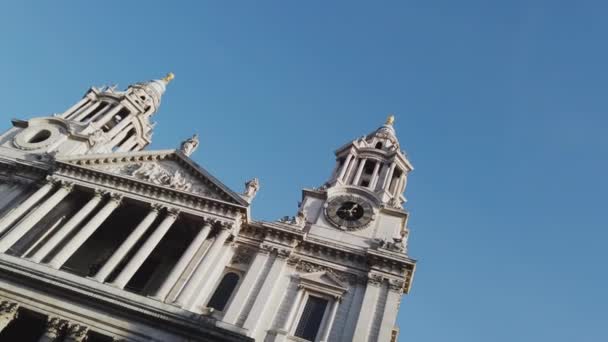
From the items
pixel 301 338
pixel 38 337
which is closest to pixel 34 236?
pixel 38 337

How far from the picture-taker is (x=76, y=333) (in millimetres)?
21906

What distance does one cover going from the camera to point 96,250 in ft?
97.9

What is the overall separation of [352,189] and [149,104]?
22279mm

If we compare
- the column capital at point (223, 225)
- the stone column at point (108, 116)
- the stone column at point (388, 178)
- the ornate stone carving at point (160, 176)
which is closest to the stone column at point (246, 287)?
the column capital at point (223, 225)

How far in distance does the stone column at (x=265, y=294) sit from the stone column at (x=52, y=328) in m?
7.86

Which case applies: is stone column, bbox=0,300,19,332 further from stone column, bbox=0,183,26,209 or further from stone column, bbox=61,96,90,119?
stone column, bbox=61,96,90,119

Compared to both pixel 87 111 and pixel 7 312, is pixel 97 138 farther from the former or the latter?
pixel 7 312

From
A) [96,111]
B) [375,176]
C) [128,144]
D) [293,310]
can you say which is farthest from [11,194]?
[375,176]

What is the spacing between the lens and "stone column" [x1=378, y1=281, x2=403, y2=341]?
23859 millimetres

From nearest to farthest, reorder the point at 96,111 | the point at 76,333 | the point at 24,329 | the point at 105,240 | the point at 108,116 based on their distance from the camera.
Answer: the point at 76,333 → the point at 24,329 → the point at 105,240 → the point at 108,116 → the point at 96,111

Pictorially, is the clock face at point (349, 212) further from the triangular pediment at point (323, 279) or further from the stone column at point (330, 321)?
the stone column at point (330, 321)

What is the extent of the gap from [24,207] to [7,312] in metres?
7.05

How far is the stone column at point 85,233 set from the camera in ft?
81.9

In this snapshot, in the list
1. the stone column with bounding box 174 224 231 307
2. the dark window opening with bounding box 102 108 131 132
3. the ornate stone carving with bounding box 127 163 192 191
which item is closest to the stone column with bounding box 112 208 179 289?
the ornate stone carving with bounding box 127 163 192 191
